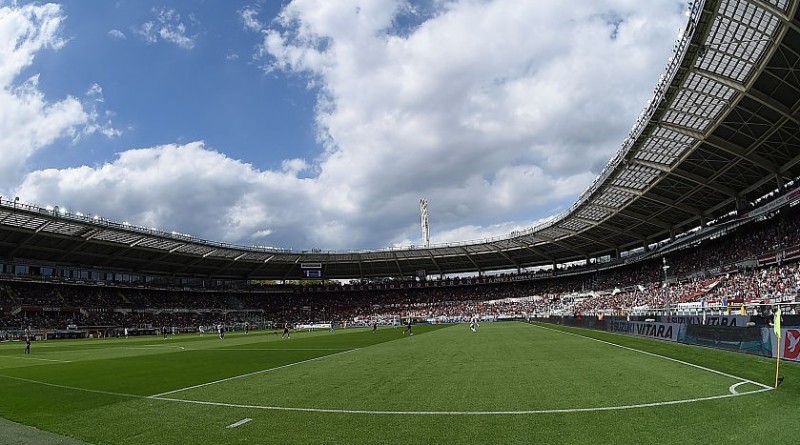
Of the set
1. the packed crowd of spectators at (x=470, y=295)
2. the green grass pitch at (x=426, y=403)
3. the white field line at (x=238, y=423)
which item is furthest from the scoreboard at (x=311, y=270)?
the white field line at (x=238, y=423)

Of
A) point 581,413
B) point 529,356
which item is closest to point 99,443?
point 581,413

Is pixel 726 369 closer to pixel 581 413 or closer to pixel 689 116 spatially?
pixel 581 413

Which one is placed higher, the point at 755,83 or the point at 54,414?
the point at 755,83

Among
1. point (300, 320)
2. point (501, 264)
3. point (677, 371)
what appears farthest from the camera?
point (501, 264)

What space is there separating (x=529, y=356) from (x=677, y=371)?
6.77 m

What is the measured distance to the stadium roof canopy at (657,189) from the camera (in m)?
28.6

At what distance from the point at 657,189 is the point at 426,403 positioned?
2030 inches

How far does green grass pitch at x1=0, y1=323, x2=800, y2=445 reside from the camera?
848 cm

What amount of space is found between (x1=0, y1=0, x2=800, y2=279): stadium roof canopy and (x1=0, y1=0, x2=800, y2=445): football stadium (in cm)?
25

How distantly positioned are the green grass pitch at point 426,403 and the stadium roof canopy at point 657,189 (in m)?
19.0

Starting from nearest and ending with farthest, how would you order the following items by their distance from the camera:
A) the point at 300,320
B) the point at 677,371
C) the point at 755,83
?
1. the point at 677,371
2. the point at 755,83
3. the point at 300,320

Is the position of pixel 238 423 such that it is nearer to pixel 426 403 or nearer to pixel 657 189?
pixel 426 403

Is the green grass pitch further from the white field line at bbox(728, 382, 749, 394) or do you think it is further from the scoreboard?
the scoreboard

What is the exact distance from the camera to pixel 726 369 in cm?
1569
